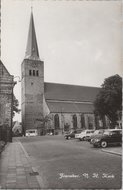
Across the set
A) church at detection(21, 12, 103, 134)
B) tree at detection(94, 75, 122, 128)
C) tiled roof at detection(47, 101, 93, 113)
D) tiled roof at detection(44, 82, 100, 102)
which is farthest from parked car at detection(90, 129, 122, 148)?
tiled roof at detection(44, 82, 100, 102)

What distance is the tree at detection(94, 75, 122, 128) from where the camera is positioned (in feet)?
124

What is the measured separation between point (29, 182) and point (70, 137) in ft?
84.5

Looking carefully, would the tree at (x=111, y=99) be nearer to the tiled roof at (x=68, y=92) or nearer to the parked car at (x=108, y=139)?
the parked car at (x=108, y=139)

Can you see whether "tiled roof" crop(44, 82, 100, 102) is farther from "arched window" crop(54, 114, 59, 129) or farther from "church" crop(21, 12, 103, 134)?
"arched window" crop(54, 114, 59, 129)

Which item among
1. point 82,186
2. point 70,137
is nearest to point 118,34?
point 82,186

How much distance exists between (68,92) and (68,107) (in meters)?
8.12

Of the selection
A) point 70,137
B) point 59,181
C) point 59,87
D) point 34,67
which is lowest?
point 70,137

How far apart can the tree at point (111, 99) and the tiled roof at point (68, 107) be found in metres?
16.5

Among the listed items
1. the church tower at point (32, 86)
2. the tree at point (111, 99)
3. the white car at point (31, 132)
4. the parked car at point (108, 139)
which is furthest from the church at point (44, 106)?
the parked car at point (108, 139)

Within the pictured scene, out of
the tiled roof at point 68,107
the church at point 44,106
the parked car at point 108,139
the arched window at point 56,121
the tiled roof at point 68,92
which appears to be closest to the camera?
the parked car at point 108,139

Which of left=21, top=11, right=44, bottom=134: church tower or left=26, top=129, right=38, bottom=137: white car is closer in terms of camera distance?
left=26, top=129, right=38, bottom=137: white car

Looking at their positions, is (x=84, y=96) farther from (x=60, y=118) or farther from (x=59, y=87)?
(x=60, y=118)

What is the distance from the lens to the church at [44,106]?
54.5m

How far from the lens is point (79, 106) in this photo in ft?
201
